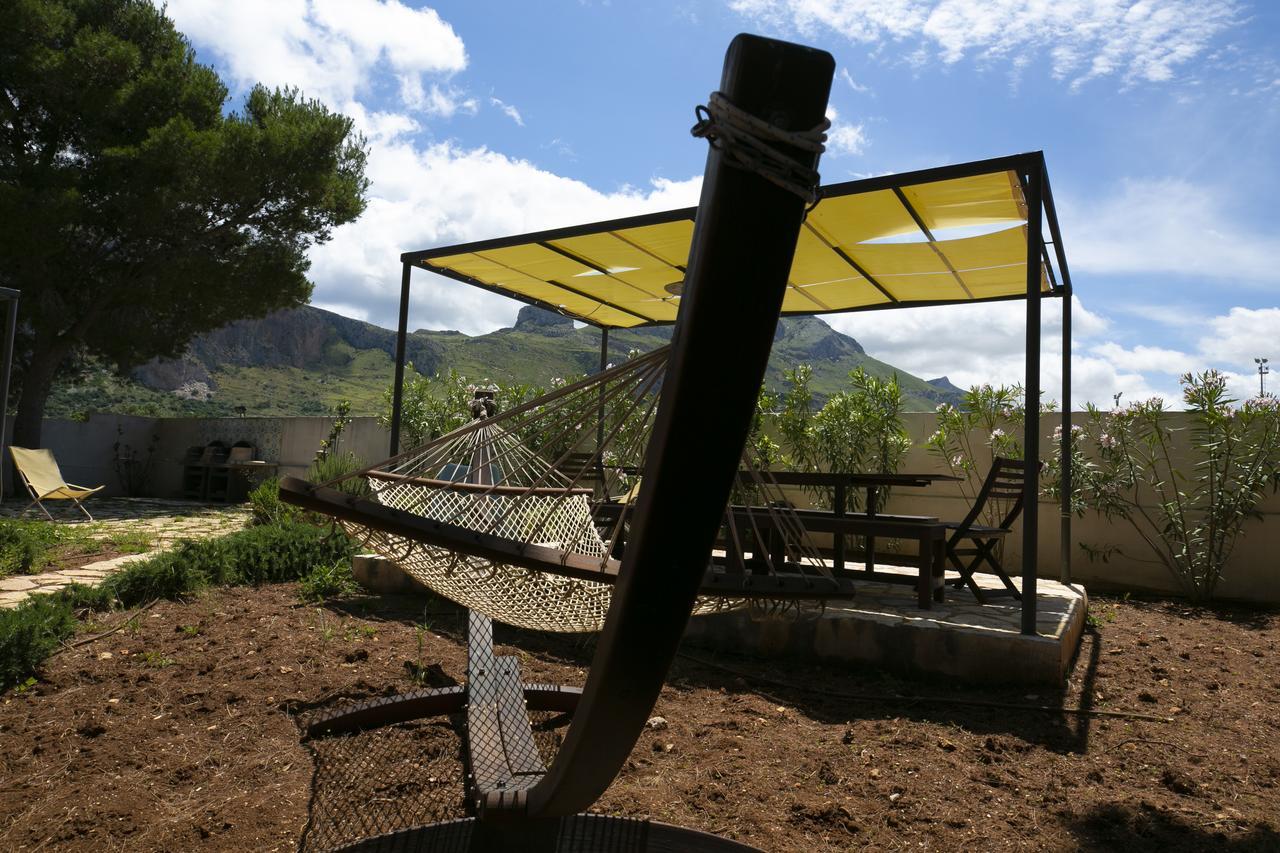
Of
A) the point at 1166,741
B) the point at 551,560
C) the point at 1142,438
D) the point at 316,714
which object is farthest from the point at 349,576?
the point at 1142,438

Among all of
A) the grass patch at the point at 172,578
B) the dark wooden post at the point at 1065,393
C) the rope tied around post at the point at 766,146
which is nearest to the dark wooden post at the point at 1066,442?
the dark wooden post at the point at 1065,393

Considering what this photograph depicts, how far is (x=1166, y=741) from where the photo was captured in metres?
2.52

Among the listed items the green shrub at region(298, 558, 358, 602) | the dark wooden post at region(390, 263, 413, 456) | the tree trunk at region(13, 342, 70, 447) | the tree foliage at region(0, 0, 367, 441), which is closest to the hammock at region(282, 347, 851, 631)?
the green shrub at region(298, 558, 358, 602)

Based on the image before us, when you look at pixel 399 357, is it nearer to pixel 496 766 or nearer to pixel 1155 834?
pixel 496 766

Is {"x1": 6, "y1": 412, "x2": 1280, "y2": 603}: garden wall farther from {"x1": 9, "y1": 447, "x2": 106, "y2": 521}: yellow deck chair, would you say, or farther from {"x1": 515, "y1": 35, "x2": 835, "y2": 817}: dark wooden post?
{"x1": 515, "y1": 35, "x2": 835, "y2": 817}: dark wooden post

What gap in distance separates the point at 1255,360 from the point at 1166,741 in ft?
13.5

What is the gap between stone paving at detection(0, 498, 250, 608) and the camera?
14.3 feet

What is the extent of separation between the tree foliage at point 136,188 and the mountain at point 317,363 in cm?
1519

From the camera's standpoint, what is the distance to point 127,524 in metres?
7.75

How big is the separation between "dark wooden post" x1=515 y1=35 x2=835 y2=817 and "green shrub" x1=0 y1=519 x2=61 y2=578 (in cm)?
524

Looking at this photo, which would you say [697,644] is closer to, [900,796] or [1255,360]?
[900,796]

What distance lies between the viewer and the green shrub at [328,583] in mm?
4137

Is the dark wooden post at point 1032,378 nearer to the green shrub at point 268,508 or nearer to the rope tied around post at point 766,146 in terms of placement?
the rope tied around post at point 766,146

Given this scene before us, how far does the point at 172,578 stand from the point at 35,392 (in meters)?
9.42
